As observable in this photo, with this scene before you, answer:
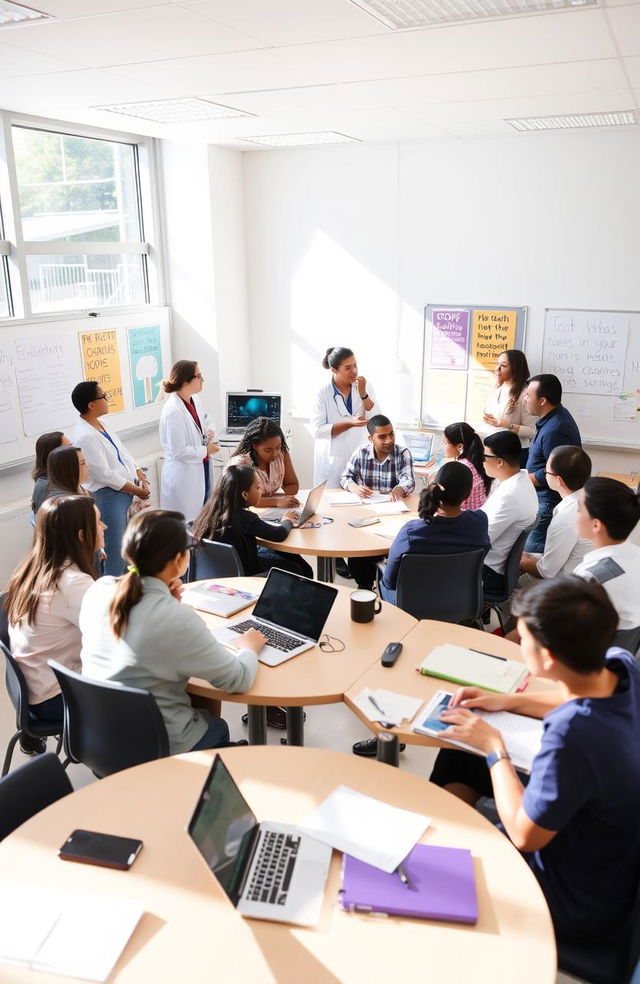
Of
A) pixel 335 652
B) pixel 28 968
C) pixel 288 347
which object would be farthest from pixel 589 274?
pixel 28 968

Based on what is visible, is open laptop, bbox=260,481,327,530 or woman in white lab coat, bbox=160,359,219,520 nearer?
→ open laptop, bbox=260,481,327,530

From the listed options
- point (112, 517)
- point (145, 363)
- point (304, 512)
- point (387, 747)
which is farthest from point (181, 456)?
point (387, 747)

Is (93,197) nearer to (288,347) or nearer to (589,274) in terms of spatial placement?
(288,347)

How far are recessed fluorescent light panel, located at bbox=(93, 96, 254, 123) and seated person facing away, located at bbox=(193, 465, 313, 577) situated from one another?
2206 millimetres

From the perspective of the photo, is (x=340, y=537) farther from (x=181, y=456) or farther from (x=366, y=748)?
(x=181, y=456)

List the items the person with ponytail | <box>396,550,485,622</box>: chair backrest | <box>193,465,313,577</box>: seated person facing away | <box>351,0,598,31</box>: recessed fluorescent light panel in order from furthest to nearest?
the person with ponytail < <box>193,465,313,577</box>: seated person facing away < <box>396,550,485,622</box>: chair backrest < <box>351,0,598,31</box>: recessed fluorescent light panel

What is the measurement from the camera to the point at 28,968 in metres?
1.59

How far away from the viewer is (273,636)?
9.71 feet

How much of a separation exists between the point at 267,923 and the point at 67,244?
5.17m

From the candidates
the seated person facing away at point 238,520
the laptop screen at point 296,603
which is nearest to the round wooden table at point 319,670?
the laptop screen at point 296,603

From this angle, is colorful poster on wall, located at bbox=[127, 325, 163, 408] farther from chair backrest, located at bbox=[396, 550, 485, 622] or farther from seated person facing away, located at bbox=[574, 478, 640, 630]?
seated person facing away, located at bbox=[574, 478, 640, 630]

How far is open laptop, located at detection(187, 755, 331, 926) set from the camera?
5.38 feet

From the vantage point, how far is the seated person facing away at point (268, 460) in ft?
15.1

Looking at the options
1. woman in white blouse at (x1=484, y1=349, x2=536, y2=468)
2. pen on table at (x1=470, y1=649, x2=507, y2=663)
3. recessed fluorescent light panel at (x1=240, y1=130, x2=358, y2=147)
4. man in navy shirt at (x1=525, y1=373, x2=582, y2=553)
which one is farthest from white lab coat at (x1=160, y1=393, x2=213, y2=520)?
pen on table at (x1=470, y1=649, x2=507, y2=663)
